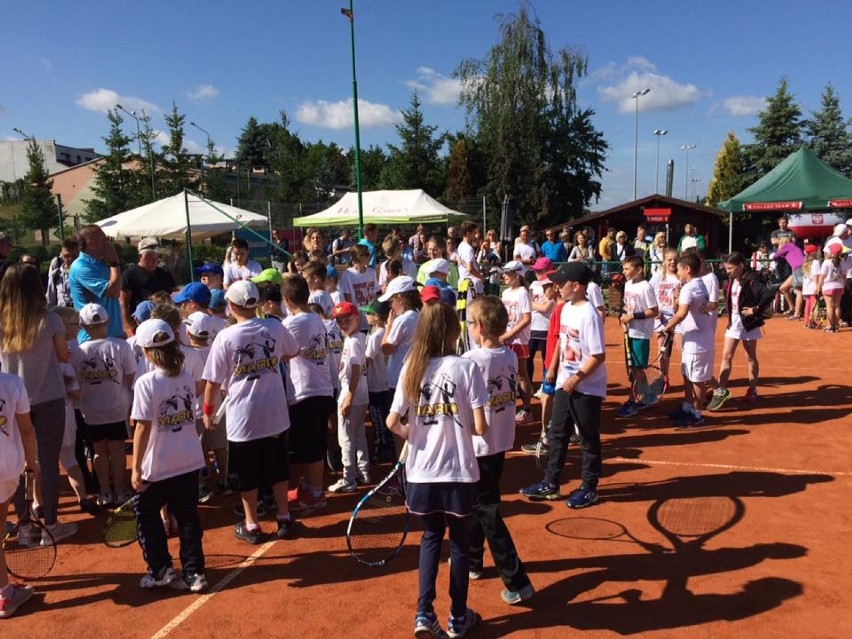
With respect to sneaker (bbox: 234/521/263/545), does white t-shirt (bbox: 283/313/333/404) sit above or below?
above

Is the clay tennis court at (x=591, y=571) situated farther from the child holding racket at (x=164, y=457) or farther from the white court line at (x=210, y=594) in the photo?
the child holding racket at (x=164, y=457)

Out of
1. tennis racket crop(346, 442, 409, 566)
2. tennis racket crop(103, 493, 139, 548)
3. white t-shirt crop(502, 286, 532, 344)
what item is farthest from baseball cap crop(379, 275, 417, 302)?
tennis racket crop(103, 493, 139, 548)

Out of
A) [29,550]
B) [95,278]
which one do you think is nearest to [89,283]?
[95,278]

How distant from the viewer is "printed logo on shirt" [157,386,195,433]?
4.24 metres

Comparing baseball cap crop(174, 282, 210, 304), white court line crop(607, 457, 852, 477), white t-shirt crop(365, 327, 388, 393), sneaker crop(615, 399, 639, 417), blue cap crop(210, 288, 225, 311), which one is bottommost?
white court line crop(607, 457, 852, 477)

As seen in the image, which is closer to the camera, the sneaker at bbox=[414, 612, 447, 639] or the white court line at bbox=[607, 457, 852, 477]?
the sneaker at bbox=[414, 612, 447, 639]

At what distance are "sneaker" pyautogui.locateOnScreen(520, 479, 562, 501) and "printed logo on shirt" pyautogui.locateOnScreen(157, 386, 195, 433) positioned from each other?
2990mm

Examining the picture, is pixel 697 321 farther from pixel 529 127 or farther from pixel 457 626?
pixel 529 127

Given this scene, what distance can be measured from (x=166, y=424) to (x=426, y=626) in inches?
82.4

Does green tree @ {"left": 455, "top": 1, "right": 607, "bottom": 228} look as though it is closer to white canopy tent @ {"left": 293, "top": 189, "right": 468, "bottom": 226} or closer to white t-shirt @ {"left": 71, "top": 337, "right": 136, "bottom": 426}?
white canopy tent @ {"left": 293, "top": 189, "right": 468, "bottom": 226}

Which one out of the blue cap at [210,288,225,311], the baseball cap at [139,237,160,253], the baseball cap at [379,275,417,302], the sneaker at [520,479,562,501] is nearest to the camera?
the sneaker at [520,479,562,501]

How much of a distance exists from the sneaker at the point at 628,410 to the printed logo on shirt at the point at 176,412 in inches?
229

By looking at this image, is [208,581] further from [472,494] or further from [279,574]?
[472,494]

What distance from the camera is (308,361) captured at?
556 cm
